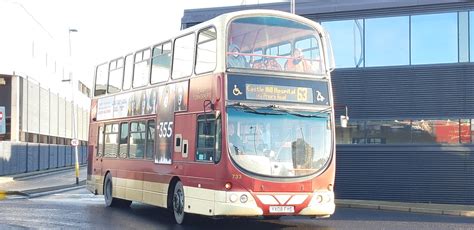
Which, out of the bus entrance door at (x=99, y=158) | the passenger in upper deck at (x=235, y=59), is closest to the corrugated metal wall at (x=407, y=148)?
the bus entrance door at (x=99, y=158)

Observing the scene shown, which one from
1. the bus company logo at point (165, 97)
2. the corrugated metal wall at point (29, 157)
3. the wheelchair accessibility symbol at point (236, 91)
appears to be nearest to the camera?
the wheelchair accessibility symbol at point (236, 91)

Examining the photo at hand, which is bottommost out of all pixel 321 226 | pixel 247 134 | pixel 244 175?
pixel 321 226

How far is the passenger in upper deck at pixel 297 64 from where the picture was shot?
491 inches

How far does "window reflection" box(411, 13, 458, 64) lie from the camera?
20859 millimetres

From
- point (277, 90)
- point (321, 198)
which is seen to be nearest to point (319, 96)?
point (277, 90)

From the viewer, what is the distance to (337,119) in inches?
859

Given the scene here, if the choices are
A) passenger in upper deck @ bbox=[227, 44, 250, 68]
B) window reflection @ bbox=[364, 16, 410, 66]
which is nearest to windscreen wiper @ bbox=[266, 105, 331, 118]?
passenger in upper deck @ bbox=[227, 44, 250, 68]

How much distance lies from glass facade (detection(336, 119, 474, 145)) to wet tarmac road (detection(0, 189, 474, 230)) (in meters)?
4.01

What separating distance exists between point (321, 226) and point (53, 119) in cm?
4978

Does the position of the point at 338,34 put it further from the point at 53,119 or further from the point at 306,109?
the point at 53,119

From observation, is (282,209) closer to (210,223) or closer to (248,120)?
(248,120)

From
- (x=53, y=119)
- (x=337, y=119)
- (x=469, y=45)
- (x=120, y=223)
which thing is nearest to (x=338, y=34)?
(x=337, y=119)

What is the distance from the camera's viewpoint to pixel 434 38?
68.9 ft

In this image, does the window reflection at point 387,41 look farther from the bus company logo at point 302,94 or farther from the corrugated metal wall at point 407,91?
the bus company logo at point 302,94
